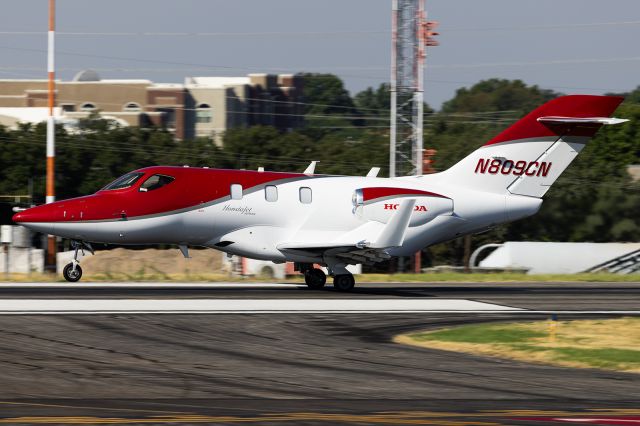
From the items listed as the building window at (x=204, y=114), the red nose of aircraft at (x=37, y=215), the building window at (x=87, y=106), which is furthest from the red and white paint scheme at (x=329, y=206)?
the building window at (x=204, y=114)

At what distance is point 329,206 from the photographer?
95.8ft

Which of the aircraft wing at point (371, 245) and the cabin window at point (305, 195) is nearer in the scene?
the aircraft wing at point (371, 245)

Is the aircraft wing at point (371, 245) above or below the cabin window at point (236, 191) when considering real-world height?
below

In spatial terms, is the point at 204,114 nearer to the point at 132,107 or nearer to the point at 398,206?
the point at 132,107

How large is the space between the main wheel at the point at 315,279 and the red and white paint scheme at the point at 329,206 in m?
0.03

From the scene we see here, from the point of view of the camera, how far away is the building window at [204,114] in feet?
441

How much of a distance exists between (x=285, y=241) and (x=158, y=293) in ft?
12.9

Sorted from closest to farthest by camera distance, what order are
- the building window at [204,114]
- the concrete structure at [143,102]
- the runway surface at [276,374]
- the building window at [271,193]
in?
the runway surface at [276,374] → the building window at [271,193] → the concrete structure at [143,102] → the building window at [204,114]

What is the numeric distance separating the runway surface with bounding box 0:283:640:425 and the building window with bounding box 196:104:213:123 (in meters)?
111

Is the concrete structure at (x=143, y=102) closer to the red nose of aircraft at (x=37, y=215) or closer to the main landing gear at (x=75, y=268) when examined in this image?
the main landing gear at (x=75, y=268)

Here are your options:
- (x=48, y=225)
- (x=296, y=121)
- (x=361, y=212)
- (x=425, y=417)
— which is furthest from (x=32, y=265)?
(x=296, y=121)

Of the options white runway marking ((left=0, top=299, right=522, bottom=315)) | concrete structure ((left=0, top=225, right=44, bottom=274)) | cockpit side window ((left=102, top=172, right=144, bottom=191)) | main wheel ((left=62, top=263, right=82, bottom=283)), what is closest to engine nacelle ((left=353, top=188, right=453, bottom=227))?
white runway marking ((left=0, top=299, right=522, bottom=315))

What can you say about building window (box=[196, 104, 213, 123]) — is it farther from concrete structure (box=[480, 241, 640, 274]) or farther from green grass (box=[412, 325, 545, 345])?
green grass (box=[412, 325, 545, 345])

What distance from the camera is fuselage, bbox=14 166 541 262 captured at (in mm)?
27906
